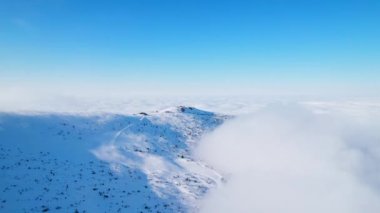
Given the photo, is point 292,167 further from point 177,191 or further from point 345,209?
point 177,191

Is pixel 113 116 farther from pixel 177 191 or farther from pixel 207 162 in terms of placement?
pixel 177 191

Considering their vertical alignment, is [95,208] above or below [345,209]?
above

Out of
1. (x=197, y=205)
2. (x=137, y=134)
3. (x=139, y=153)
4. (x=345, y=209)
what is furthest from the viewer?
(x=137, y=134)

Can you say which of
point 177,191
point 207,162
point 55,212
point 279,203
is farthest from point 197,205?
point 207,162

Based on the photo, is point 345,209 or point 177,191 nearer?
point 177,191

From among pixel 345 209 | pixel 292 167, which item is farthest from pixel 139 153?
pixel 345 209

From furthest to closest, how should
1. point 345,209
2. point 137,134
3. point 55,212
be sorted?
point 137,134
point 345,209
point 55,212
